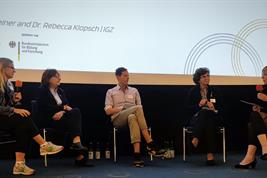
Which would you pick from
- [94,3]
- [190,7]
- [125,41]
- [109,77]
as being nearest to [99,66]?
[109,77]

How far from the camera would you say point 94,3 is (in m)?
4.09

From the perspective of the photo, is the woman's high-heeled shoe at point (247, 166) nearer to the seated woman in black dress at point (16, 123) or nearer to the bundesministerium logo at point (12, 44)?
the seated woman in black dress at point (16, 123)

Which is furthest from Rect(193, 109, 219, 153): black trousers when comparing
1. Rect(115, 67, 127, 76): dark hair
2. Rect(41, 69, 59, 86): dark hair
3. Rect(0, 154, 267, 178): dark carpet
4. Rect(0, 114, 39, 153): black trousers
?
Rect(0, 114, 39, 153): black trousers

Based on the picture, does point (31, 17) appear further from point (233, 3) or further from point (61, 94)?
point (233, 3)

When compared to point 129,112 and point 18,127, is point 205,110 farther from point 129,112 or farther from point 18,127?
point 18,127

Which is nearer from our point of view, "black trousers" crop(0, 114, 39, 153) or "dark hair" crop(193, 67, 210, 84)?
"black trousers" crop(0, 114, 39, 153)

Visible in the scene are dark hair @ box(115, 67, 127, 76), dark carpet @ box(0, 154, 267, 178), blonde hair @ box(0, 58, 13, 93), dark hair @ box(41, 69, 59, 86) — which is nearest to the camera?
dark carpet @ box(0, 154, 267, 178)

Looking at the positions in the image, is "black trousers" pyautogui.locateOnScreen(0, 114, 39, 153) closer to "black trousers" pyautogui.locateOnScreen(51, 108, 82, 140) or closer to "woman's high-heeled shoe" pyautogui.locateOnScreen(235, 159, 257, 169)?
"black trousers" pyautogui.locateOnScreen(51, 108, 82, 140)

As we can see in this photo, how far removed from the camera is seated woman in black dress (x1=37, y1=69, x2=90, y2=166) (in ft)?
11.1

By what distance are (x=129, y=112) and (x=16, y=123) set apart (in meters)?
1.09

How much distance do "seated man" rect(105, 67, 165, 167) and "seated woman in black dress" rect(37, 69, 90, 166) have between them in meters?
0.40

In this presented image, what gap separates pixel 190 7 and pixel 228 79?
3.28 feet

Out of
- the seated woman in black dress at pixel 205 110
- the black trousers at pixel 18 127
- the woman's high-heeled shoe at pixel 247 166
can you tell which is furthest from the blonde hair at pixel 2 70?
the woman's high-heeled shoe at pixel 247 166

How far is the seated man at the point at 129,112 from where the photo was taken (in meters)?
3.42
